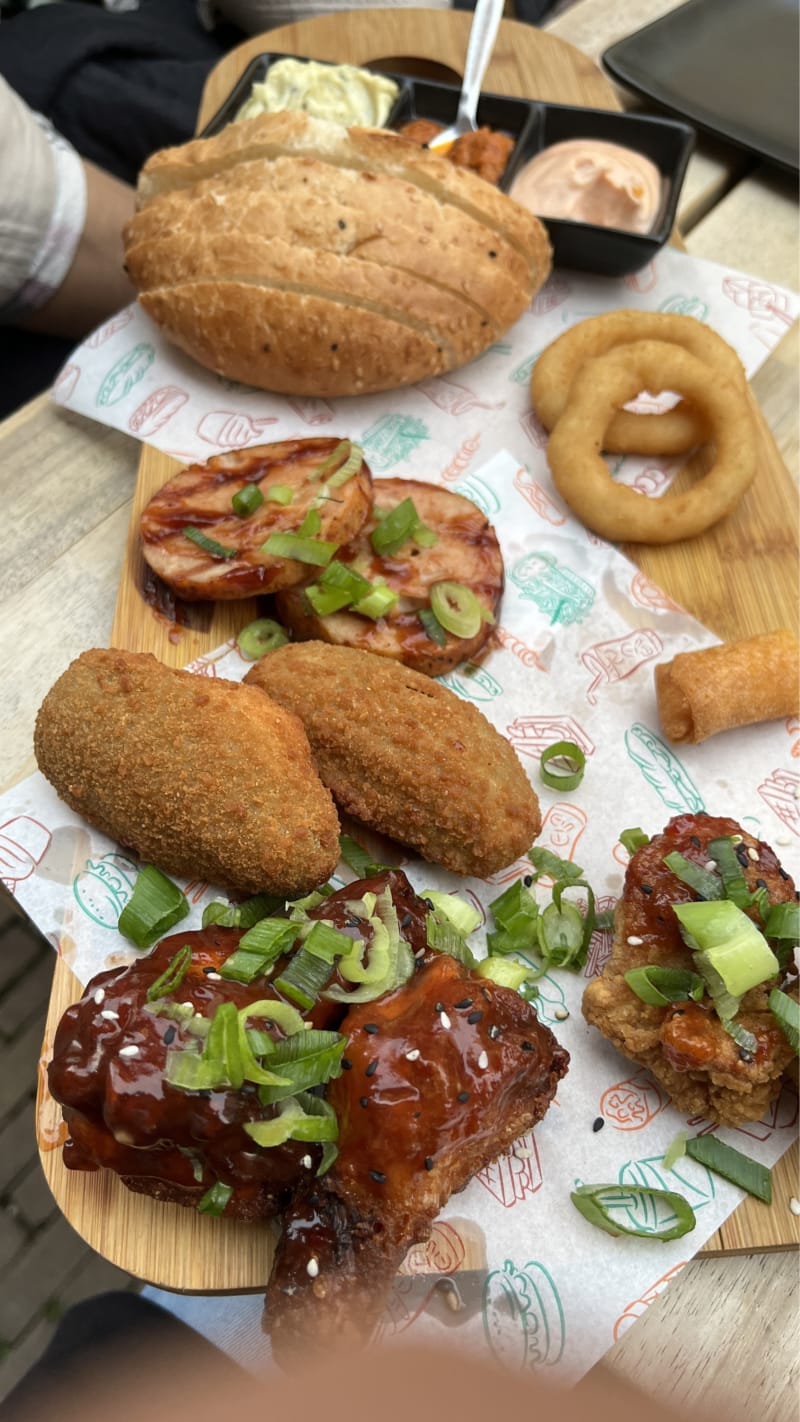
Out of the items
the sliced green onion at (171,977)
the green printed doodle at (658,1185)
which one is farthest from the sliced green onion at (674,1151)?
the sliced green onion at (171,977)

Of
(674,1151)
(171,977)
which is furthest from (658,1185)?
(171,977)

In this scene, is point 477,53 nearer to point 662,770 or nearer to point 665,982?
point 662,770

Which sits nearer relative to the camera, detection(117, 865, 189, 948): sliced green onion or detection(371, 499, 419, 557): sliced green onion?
detection(117, 865, 189, 948): sliced green onion

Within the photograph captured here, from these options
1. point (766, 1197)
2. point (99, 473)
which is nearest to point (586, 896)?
point (766, 1197)

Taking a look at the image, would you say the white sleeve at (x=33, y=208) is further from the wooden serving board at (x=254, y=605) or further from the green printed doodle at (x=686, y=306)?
the green printed doodle at (x=686, y=306)

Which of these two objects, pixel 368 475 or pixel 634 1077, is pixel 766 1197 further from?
pixel 368 475

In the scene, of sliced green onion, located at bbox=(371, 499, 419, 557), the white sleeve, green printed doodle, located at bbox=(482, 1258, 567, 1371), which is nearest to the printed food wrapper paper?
green printed doodle, located at bbox=(482, 1258, 567, 1371)

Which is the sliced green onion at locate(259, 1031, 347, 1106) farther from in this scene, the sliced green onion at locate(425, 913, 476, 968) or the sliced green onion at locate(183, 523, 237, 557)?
the sliced green onion at locate(183, 523, 237, 557)
